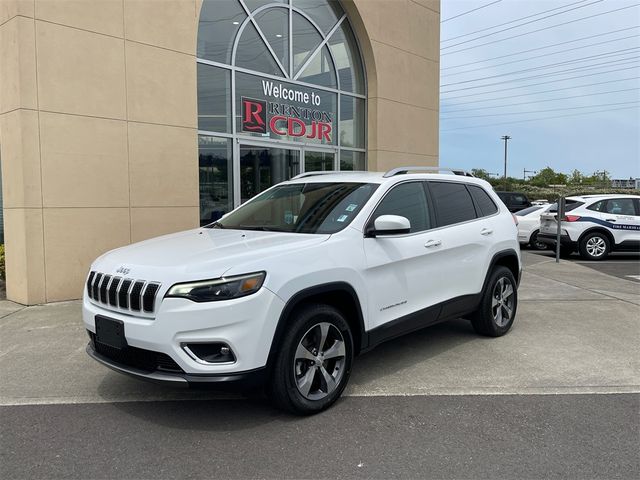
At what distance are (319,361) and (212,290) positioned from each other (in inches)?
38.8

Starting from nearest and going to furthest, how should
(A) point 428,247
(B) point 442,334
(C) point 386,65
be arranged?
(A) point 428,247 → (B) point 442,334 → (C) point 386,65

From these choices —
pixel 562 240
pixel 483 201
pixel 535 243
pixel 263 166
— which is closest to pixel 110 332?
pixel 483 201

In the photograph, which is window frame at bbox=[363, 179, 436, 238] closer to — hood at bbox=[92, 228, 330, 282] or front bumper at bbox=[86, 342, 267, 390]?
hood at bbox=[92, 228, 330, 282]

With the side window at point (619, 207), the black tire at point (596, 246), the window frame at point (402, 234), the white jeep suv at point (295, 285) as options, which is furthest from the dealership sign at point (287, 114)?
→ the side window at point (619, 207)

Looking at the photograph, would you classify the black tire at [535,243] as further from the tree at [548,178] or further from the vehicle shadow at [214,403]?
the tree at [548,178]

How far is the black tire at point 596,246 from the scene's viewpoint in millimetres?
13758

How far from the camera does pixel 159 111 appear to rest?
8453 millimetres

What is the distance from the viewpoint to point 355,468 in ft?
10.3

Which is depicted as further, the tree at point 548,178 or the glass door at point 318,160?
the tree at point 548,178

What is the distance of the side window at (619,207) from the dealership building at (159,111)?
629 centimetres

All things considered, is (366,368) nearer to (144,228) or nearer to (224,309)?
(224,309)

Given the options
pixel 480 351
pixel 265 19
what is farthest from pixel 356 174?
pixel 265 19

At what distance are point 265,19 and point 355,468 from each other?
934 cm

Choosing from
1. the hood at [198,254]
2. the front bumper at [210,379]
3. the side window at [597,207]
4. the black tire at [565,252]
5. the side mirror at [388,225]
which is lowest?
the black tire at [565,252]
